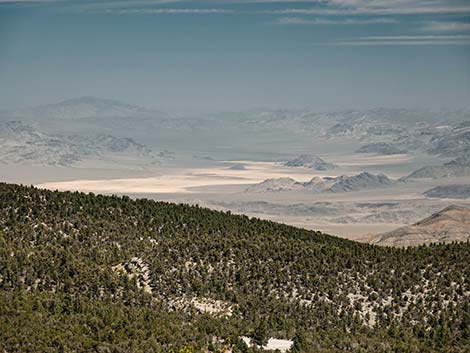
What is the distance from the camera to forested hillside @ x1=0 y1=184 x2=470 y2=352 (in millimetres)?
33219

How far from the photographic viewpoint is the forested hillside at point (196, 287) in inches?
1308

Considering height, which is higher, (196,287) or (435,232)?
(196,287)

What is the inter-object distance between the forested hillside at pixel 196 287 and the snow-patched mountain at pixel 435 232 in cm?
7769

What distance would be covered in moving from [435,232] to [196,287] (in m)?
103

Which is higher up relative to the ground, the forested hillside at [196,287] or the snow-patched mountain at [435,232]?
the forested hillside at [196,287]

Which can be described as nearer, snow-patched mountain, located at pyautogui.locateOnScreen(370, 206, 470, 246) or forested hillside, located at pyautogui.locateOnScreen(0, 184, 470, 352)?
forested hillside, located at pyautogui.locateOnScreen(0, 184, 470, 352)

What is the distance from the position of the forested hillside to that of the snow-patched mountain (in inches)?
3058

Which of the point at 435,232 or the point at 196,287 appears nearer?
the point at 196,287

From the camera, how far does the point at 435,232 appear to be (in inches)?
5438

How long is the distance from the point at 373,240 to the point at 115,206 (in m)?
90.8

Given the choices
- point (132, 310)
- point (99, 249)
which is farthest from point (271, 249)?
point (132, 310)

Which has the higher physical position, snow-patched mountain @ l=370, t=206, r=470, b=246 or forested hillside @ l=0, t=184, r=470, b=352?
forested hillside @ l=0, t=184, r=470, b=352

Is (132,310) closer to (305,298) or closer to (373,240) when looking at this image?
(305,298)

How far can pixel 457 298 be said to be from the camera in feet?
139
